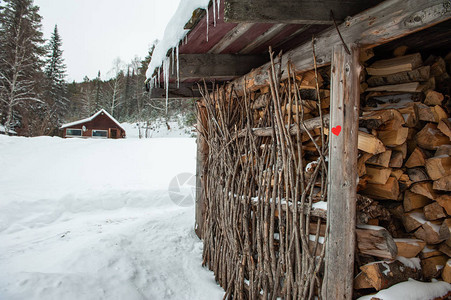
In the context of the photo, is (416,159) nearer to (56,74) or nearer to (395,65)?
(395,65)

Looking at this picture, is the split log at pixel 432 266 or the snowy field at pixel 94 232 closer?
the split log at pixel 432 266

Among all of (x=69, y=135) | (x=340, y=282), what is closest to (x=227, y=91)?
(x=340, y=282)

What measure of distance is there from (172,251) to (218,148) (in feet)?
5.99

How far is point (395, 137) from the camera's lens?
1760 mm

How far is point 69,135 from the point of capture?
832 inches

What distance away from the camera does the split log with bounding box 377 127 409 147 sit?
5.73 ft

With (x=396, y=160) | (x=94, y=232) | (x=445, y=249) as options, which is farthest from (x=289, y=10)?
(x=94, y=232)

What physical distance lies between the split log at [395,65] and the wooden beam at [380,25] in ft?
1.80

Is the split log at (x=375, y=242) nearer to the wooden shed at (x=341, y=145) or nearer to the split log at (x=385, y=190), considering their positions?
the wooden shed at (x=341, y=145)

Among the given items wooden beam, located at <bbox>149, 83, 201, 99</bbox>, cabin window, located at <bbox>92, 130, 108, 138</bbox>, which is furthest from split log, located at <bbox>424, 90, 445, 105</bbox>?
cabin window, located at <bbox>92, 130, 108, 138</bbox>

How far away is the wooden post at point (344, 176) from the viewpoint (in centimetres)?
158

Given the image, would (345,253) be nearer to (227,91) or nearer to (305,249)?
(305,249)

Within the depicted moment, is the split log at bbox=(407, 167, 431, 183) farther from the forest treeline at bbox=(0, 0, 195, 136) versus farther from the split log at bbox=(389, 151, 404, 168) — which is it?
the forest treeline at bbox=(0, 0, 195, 136)

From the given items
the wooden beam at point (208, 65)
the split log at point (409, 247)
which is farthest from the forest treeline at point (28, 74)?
the split log at point (409, 247)
